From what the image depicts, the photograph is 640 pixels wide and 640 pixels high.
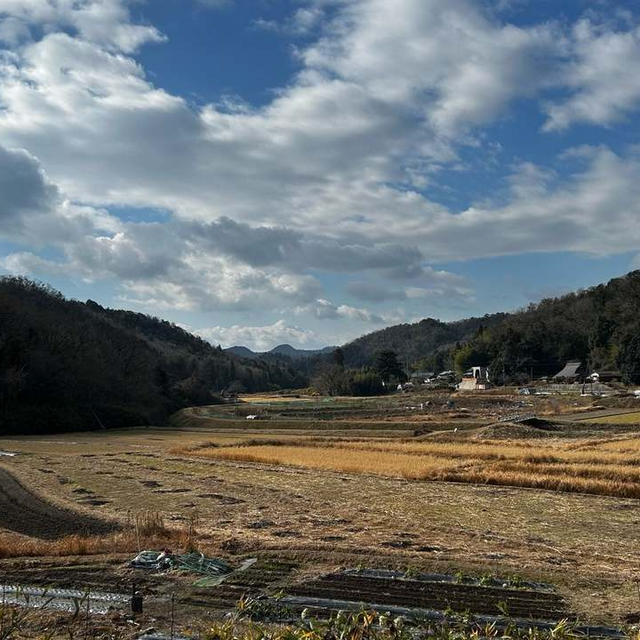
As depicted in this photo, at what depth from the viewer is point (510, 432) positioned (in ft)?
138

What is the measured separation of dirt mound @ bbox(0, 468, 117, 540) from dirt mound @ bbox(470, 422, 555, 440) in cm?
2857

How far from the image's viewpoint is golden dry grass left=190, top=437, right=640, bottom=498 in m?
23.3

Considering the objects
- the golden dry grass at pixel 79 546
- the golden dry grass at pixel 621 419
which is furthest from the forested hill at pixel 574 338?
the golden dry grass at pixel 79 546

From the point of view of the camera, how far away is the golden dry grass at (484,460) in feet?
76.4

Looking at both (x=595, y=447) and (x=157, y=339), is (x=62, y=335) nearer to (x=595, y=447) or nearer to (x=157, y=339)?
(x=595, y=447)

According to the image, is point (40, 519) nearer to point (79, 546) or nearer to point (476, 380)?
point (79, 546)

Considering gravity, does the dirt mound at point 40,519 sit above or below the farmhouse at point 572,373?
below

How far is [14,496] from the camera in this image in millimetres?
20406

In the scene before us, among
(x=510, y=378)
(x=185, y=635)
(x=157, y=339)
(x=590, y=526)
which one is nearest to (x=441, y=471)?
(x=590, y=526)

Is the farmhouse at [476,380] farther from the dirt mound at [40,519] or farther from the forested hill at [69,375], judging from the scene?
the dirt mound at [40,519]

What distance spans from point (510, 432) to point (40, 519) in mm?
32044

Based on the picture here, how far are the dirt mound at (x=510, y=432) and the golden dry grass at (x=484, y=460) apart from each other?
3142 millimetres

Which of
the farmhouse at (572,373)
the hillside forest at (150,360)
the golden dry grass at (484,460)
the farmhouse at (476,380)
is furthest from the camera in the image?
the farmhouse at (476,380)

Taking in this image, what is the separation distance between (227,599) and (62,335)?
73.5 metres
